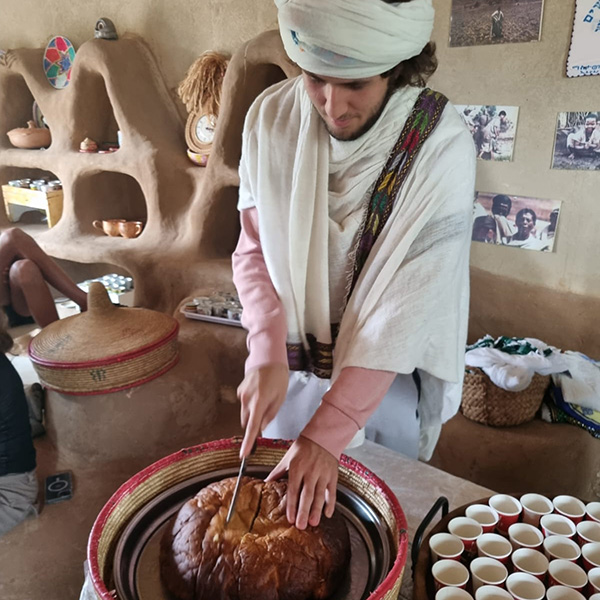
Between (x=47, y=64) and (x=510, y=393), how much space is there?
3.92 m

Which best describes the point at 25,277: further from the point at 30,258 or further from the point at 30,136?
the point at 30,136

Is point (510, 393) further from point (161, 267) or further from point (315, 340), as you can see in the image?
point (161, 267)

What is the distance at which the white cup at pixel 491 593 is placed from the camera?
0.77 m

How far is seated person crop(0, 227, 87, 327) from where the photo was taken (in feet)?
9.76

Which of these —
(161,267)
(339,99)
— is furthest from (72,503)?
(339,99)

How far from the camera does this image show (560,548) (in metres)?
0.88

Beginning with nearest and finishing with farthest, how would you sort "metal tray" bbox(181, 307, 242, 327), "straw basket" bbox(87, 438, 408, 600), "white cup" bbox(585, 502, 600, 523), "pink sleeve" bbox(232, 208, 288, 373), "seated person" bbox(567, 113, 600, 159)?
"straw basket" bbox(87, 438, 408, 600)
"white cup" bbox(585, 502, 600, 523)
"pink sleeve" bbox(232, 208, 288, 373)
"seated person" bbox(567, 113, 600, 159)
"metal tray" bbox(181, 307, 242, 327)

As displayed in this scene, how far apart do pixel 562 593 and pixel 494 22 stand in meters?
2.17

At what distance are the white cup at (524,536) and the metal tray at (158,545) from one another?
0.22 meters

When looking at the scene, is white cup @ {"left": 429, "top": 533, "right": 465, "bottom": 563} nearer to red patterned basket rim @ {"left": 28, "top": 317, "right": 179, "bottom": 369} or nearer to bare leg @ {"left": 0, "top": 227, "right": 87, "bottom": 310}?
red patterned basket rim @ {"left": 28, "top": 317, "right": 179, "bottom": 369}

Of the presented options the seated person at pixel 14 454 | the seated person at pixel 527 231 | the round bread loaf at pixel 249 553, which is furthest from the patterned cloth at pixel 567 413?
the seated person at pixel 14 454

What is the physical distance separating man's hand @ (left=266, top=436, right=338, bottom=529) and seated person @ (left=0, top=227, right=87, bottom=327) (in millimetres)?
2549

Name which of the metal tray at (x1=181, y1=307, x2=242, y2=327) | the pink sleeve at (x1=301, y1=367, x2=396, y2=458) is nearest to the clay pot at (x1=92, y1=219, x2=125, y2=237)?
the metal tray at (x1=181, y1=307, x2=242, y2=327)

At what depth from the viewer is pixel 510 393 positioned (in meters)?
2.23
